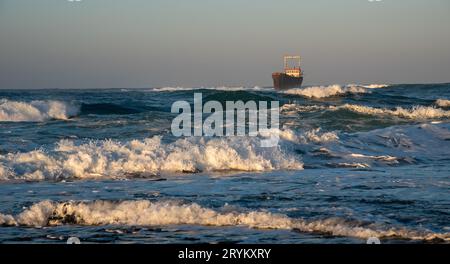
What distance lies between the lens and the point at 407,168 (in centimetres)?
1254

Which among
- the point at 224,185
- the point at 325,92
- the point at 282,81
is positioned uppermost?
the point at 282,81

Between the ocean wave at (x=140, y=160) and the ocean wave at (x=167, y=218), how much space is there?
11.5 ft

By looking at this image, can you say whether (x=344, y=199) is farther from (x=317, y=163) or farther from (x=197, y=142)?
(x=197, y=142)

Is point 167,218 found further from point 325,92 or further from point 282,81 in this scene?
point 282,81

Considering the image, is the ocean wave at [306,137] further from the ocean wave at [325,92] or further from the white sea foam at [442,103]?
the ocean wave at [325,92]

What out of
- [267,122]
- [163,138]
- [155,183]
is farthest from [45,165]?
[267,122]

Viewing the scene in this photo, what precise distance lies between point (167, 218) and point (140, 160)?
16.6 ft

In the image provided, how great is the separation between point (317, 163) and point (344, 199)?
4.75 meters

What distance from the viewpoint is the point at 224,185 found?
1028 cm

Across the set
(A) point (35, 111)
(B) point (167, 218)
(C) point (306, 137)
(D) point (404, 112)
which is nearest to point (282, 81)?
(D) point (404, 112)

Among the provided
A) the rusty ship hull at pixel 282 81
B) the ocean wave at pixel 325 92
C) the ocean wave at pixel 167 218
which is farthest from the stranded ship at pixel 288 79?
the ocean wave at pixel 167 218

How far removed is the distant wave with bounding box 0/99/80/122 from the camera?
22605 millimetres
